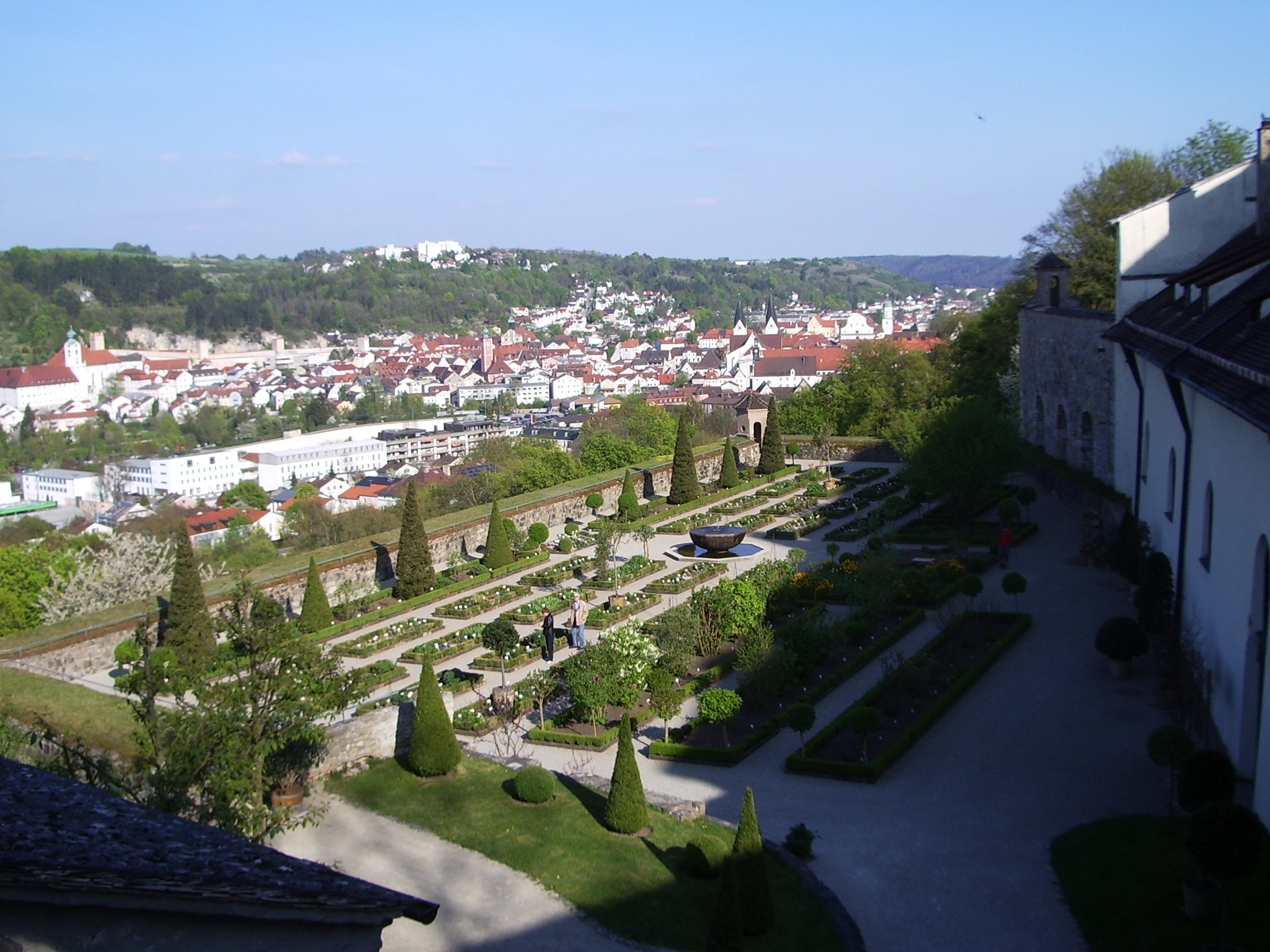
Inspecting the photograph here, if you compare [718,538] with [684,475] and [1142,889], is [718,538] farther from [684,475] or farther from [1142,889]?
[1142,889]

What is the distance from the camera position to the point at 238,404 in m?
123

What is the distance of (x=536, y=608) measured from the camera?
1958 centimetres

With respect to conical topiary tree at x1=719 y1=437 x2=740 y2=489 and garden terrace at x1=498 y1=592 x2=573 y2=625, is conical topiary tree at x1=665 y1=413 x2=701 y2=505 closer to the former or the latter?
conical topiary tree at x1=719 y1=437 x2=740 y2=489

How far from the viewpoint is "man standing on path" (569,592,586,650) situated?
17.2 metres

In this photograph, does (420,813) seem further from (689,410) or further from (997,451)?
(689,410)

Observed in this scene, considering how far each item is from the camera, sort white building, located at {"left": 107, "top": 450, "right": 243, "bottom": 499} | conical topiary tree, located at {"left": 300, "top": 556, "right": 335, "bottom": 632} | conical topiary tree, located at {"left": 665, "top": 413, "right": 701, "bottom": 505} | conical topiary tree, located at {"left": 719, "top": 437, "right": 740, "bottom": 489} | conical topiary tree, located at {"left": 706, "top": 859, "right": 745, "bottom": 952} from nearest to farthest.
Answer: conical topiary tree, located at {"left": 706, "top": 859, "right": 745, "bottom": 952}
conical topiary tree, located at {"left": 300, "top": 556, "right": 335, "bottom": 632}
conical topiary tree, located at {"left": 665, "top": 413, "right": 701, "bottom": 505}
conical topiary tree, located at {"left": 719, "top": 437, "right": 740, "bottom": 489}
white building, located at {"left": 107, "top": 450, "right": 243, "bottom": 499}

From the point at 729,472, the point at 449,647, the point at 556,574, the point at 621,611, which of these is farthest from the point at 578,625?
the point at 729,472

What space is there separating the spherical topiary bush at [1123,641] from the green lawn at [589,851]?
6685 millimetres

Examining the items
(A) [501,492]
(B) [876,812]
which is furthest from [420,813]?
(A) [501,492]

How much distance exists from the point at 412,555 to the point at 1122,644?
12.5 m

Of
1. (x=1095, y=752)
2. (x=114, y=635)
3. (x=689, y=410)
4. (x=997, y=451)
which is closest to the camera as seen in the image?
(x=1095, y=752)

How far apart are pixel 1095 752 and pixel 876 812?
115 inches

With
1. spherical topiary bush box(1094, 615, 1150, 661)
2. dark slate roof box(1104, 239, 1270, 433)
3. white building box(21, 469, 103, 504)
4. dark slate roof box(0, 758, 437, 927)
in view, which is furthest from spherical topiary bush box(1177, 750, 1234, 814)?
white building box(21, 469, 103, 504)

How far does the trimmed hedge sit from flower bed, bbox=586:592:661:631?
3218 mm
